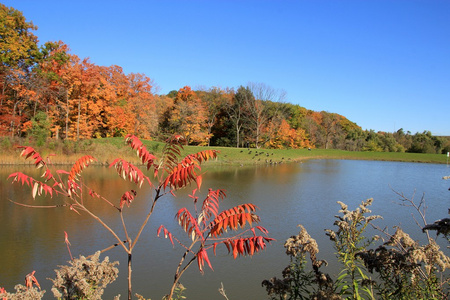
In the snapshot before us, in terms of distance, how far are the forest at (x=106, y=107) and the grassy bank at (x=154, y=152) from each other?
148 centimetres

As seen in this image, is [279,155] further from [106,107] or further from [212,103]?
[106,107]

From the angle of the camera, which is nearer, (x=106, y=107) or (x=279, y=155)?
(x=106, y=107)

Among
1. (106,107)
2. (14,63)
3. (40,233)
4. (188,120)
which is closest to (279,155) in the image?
(188,120)

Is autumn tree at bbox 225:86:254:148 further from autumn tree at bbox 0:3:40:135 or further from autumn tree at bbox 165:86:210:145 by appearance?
autumn tree at bbox 0:3:40:135

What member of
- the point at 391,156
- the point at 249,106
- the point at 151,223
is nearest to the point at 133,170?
the point at 151,223

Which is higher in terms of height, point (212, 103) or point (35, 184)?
point (212, 103)

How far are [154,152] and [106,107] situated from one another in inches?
199

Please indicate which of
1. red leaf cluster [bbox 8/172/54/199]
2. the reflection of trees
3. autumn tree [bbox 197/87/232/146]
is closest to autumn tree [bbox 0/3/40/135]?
the reflection of trees

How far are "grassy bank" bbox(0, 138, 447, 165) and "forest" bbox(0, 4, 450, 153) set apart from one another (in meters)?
1.48

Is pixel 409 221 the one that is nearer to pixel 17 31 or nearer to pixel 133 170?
pixel 133 170

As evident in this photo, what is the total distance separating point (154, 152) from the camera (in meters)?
22.7

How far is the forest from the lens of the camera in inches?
835

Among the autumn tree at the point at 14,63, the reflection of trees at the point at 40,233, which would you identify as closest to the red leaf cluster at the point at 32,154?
the reflection of trees at the point at 40,233

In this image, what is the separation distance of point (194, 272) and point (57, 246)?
2639 mm
